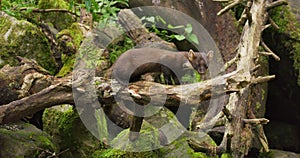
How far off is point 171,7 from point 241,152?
309cm

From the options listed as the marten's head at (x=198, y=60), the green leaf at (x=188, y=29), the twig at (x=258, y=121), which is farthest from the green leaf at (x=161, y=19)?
the twig at (x=258, y=121)

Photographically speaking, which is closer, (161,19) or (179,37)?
(179,37)

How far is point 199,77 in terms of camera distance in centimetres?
555

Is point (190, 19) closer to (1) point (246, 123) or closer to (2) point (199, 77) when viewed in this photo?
(2) point (199, 77)

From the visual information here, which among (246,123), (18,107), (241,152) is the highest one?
(18,107)

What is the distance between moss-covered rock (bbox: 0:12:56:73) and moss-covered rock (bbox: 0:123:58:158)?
136cm

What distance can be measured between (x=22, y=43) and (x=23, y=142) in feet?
6.07

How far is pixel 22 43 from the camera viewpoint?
17.5 ft

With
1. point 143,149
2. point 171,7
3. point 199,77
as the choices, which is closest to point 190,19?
point 171,7

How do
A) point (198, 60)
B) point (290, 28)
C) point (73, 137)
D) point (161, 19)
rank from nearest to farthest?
point (73, 137)
point (198, 60)
point (290, 28)
point (161, 19)

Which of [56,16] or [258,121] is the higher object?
[56,16]

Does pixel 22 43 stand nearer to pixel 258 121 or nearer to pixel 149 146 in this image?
pixel 149 146

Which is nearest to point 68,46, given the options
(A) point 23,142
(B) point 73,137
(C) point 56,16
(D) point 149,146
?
(C) point 56,16

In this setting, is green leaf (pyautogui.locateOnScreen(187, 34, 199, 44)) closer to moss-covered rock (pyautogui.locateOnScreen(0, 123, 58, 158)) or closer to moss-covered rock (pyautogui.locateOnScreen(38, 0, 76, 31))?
moss-covered rock (pyautogui.locateOnScreen(38, 0, 76, 31))
